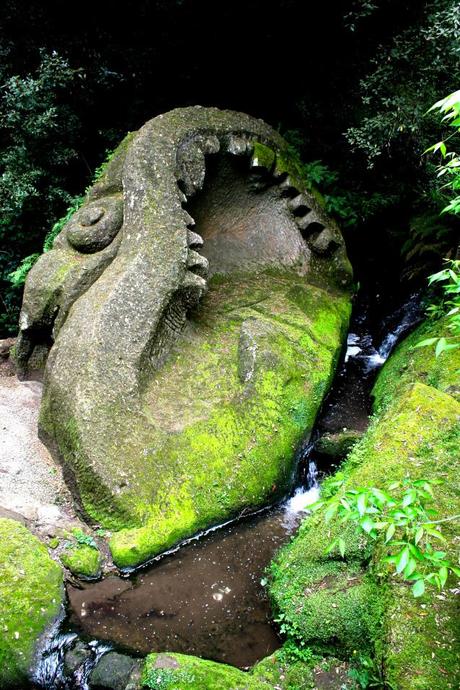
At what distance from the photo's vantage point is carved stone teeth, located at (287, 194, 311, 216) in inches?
319

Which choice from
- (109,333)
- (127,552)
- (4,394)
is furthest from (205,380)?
(4,394)

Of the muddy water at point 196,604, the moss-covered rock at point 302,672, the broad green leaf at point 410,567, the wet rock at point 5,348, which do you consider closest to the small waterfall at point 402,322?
the muddy water at point 196,604

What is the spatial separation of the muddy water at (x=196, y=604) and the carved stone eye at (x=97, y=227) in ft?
11.2

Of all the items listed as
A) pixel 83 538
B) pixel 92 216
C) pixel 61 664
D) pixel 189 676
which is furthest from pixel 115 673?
pixel 92 216

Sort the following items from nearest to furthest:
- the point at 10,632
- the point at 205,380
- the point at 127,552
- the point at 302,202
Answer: the point at 10,632 < the point at 127,552 < the point at 205,380 < the point at 302,202

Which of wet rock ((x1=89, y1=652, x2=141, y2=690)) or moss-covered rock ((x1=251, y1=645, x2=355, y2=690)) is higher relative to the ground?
wet rock ((x1=89, y1=652, x2=141, y2=690))

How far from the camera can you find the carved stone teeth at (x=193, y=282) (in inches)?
246

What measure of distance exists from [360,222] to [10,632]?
26.4 ft

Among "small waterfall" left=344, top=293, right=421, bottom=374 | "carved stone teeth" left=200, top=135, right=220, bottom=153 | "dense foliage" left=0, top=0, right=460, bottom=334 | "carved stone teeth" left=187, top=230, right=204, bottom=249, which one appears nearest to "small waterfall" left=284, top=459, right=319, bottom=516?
"small waterfall" left=344, top=293, right=421, bottom=374

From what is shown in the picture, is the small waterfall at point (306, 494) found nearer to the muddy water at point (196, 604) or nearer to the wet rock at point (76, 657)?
the muddy water at point (196, 604)

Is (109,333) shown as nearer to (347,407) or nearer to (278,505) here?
(278,505)

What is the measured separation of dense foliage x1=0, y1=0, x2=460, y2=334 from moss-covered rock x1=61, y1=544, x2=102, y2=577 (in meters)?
4.95

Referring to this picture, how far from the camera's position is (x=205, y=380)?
6250 mm

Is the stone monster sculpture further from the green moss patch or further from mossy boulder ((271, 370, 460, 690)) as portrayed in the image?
mossy boulder ((271, 370, 460, 690))
